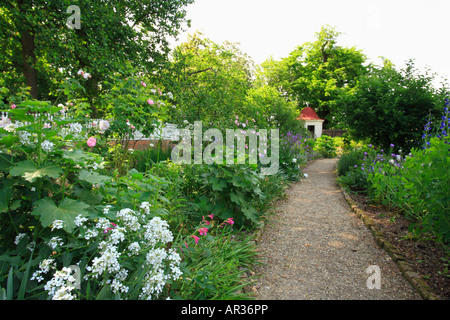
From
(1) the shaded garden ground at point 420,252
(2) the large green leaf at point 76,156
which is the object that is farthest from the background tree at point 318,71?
(2) the large green leaf at point 76,156

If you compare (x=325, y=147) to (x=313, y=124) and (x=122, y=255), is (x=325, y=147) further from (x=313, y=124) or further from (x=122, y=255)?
(x=122, y=255)

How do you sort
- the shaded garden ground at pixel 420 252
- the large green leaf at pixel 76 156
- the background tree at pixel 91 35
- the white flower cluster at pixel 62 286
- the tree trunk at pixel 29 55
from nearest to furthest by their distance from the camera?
the white flower cluster at pixel 62 286
the large green leaf at pixel 76 156
the shaded garden ground at pixel 420 252
the background tree at pixel 91 35
the tree trunk at pixel 29 55

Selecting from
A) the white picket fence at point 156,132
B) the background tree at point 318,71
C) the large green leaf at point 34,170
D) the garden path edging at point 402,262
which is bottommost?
the garden path edging at point 402,262

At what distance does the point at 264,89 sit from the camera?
11.0m

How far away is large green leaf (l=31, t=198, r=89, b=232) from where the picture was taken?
1242 millimetres

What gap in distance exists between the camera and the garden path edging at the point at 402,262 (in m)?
2.05

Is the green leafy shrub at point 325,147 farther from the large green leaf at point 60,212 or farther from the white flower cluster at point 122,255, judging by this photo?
the large green leaf at point 60,212

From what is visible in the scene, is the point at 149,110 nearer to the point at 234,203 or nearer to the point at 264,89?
the point at 234,203

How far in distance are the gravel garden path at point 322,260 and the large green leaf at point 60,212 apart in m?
1.55

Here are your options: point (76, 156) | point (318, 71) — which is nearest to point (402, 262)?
point (76, 156)

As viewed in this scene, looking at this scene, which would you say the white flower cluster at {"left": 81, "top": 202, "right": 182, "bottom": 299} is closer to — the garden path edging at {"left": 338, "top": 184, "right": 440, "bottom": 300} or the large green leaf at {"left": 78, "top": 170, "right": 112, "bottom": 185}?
the large green leaf at {"left": 78, "top": 170, "right": 112, "bottom": 185}

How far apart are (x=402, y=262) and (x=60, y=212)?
3003 mm

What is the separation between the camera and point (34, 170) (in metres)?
1.34

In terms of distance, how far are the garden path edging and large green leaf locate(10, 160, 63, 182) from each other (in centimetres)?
278
